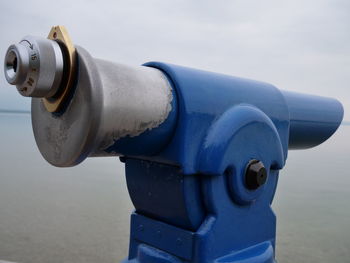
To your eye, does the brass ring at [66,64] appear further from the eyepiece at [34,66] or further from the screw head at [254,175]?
the screw head at [254,175]

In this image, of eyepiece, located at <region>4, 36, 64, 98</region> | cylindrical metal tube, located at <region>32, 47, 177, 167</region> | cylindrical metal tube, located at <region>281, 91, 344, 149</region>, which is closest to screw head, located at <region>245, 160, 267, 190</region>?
cylindrical metal tube, located at <region>32, 47, 177, 167</region>

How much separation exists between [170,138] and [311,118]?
1.96ft

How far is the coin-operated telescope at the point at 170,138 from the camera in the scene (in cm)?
71

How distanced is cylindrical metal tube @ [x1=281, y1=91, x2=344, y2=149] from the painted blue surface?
0.64 feet

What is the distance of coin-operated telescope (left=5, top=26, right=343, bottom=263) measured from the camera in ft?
2.32

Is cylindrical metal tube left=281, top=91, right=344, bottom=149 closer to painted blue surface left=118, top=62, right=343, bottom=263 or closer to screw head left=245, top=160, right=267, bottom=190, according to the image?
painted blue surface left=118, top=62, right=343, bottom=263

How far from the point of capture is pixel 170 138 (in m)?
0.85

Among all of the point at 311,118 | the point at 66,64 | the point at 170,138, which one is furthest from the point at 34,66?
the point at 311,118

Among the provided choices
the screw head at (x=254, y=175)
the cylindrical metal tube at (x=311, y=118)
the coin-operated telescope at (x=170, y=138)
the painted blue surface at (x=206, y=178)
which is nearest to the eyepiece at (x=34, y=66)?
the coin-operated telescope at (x=170, y=138)

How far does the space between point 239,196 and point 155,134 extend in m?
0.24

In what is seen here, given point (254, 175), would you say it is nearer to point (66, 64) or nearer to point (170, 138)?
point (170, 138)

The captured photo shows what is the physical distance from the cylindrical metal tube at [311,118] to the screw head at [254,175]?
338 millimetres

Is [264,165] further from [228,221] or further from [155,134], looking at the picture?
[155,134]

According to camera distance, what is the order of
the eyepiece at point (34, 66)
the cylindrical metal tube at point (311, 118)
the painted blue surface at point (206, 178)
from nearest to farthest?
the eyepiece at point (34, 66)
the painted blue surface at point (206, 178)
the cylindrical metal tube at point (311, 118)
